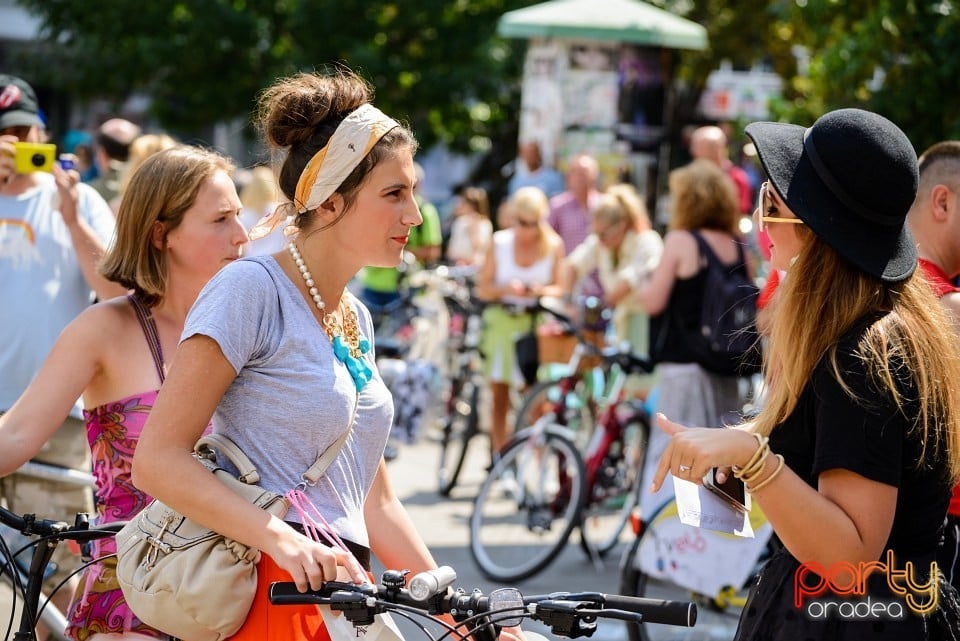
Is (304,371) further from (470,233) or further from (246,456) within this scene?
(470,233)

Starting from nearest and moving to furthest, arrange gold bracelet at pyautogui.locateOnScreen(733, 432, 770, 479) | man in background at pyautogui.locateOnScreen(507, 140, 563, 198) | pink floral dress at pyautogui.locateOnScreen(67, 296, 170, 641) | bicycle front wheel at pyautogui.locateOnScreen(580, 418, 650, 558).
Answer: gold bracelet at pyautogui.locateOnScreen(733, 432, 770, 479) < pink floral dress at pyautogui.locateOnScreen(67, 296, 170, 641) < bicycle front wheel at pyautogui.locateOnScreen(580, 418, 650, 558) < man in background at pyautogui.locateOnScreen(507, 140, 563, 198)

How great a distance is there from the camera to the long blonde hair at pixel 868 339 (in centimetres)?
245

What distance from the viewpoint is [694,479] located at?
2.32 metres

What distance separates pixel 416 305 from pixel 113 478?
314 inches

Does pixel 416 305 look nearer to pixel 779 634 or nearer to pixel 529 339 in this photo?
pixel 529 339

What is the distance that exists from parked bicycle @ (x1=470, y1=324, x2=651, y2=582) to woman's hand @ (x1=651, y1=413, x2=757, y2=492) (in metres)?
4.75

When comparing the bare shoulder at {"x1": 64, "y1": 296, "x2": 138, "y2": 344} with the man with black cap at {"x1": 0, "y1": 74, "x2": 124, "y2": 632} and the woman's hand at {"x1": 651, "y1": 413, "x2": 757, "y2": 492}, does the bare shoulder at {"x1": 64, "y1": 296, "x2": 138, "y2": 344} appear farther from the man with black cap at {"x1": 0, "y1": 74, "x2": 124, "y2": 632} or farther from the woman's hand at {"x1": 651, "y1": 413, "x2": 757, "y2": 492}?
the woman's hand at {"x1": 651, "y1": 413, "x2": 757, "y2": 492}

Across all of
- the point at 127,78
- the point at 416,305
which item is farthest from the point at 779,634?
the point at 127,78

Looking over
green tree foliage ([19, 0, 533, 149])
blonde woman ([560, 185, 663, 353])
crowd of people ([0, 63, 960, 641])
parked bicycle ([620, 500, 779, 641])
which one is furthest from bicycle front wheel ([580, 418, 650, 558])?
green tree foliage ([19, 0, 533, 149])

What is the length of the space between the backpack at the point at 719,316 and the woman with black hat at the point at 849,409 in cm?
407

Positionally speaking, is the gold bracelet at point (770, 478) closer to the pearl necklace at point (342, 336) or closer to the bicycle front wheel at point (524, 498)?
the pearl necklace at point (342, 336)

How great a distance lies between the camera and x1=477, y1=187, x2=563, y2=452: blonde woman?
9.40m

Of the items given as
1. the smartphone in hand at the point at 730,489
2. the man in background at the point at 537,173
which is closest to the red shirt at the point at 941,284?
the smartphone in hand at the point at 730,489

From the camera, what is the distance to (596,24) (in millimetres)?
12703
